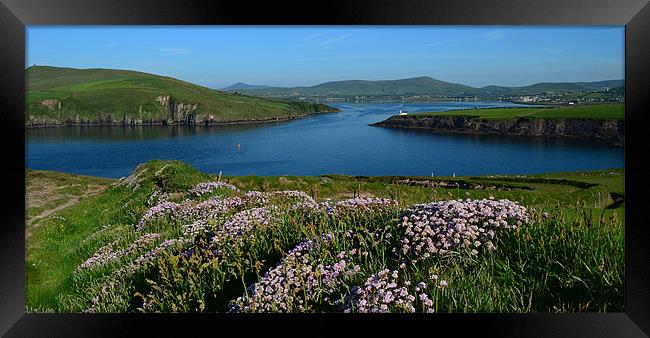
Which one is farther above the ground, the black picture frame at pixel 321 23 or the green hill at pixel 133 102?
the green hill at pixel 133 102

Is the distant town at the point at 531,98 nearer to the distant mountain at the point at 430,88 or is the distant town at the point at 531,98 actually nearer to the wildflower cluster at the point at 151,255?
the distant mountain at the point at 430,88

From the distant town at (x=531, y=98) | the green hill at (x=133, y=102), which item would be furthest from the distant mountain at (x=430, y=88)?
the green hill at (x=133, y=102)

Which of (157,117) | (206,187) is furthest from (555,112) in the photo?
(157,117)

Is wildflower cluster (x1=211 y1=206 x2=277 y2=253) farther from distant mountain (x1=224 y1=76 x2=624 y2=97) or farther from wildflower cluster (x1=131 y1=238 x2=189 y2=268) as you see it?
distant mountain (x1=224 y1=76 x2=624 y2=97)

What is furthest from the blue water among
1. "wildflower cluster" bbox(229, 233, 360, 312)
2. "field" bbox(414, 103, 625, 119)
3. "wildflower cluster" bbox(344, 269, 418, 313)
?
"wildflower cluster" bbox(344, 269, 418, 313)

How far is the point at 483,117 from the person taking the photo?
48.7 meters

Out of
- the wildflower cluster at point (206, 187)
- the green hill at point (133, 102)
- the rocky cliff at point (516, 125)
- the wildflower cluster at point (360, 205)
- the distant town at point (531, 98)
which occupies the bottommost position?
the wildflower cluster at point (206, 187)

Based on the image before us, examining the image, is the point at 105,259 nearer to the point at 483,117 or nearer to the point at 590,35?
the point at 590,35

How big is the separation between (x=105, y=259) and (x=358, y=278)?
4227 mm

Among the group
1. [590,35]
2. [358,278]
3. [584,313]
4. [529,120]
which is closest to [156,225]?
[358,278]

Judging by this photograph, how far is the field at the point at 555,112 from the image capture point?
99.6ft

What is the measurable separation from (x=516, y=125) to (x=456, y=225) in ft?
137

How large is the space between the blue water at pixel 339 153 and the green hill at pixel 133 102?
8.51 m

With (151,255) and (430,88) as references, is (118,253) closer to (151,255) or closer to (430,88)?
(151,255)
